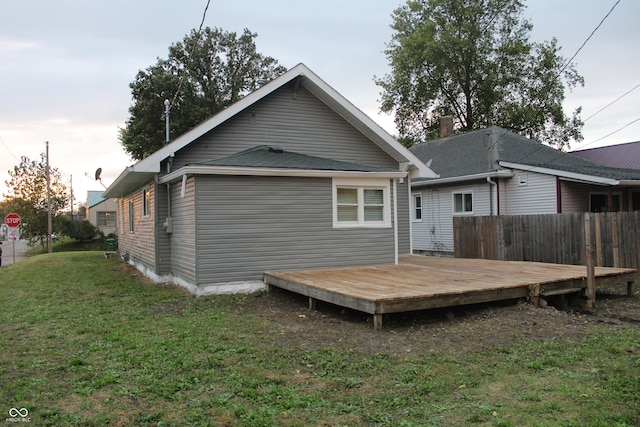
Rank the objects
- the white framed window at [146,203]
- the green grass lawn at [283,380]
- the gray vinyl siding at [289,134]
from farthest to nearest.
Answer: the white framed window at [146,203] < the gray vinyl siding at [289,134] < the green grass lawn at [283,380]

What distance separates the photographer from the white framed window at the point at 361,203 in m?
10.9

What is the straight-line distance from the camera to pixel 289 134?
39.2ft

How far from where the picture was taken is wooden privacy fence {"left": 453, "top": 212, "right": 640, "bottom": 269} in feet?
35.3

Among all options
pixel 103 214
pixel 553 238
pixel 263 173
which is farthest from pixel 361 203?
pixel 103 214

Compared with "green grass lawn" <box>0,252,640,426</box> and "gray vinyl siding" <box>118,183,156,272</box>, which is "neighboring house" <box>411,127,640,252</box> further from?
"gray vinyl siding" <box>118,183,156,272</box>

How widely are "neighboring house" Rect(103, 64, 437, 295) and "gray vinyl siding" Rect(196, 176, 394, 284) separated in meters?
0.02

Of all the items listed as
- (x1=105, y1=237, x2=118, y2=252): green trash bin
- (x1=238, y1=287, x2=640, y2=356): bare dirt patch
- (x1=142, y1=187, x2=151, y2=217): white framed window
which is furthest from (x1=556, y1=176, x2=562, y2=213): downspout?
(x1=105, y1=237, x2=118, y2=252): green trash bin

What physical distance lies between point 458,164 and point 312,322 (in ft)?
43.8

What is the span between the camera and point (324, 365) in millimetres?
5195

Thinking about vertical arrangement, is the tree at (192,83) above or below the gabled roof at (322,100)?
above

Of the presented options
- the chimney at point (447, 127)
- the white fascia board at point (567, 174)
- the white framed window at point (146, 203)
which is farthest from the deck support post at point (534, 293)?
the chimney at point (447, 127)

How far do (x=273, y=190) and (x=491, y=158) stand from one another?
35.2ft

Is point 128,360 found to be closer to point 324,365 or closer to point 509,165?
point 324,365

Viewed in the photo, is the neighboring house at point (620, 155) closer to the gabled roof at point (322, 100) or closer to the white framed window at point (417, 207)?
the white framed window at point (417, 207)
